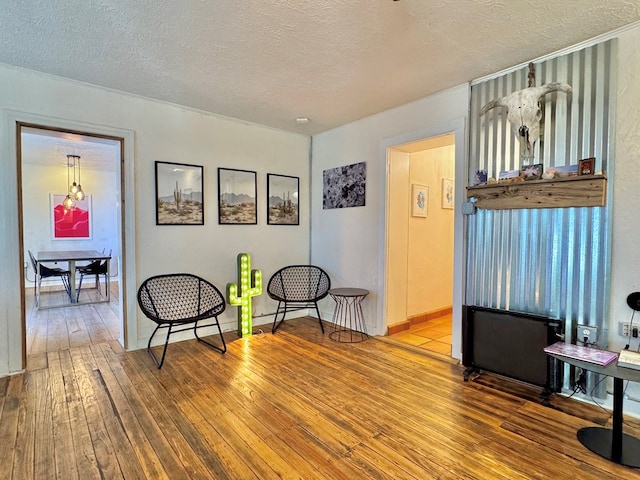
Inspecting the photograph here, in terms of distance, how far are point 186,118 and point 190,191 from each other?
2.70ft

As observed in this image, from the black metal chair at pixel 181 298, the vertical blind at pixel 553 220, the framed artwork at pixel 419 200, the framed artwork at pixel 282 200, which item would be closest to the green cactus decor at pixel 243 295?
the black metal chair at pixel 181 298

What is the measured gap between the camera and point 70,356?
11.2ft

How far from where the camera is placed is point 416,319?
4.50 m

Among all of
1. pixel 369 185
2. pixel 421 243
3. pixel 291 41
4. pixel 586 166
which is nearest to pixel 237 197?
pixel 369 185

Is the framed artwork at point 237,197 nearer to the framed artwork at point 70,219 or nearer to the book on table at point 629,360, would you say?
the book on table at point 629,360

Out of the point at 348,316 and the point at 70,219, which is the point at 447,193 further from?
the point at 70,219

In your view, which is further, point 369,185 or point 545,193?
point 369,185

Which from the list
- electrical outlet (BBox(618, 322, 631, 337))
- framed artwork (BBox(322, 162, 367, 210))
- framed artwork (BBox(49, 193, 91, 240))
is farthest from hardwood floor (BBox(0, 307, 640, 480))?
framed artwork (BBox(49, 193, 91, 240))

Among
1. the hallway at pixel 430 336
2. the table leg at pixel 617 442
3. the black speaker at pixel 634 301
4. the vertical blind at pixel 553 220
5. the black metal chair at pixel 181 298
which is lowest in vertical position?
the hallway at pixel 430 336

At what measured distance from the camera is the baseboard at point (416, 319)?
412 cm

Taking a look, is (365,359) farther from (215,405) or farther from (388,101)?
(388,101)

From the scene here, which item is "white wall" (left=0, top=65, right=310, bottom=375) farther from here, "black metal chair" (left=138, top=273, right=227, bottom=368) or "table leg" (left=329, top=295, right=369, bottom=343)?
"table leg" (left=329, top=295, right=369, bottom=343)

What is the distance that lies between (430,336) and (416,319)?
1.44 feet

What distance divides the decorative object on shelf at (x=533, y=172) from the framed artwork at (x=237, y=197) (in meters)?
3.05
